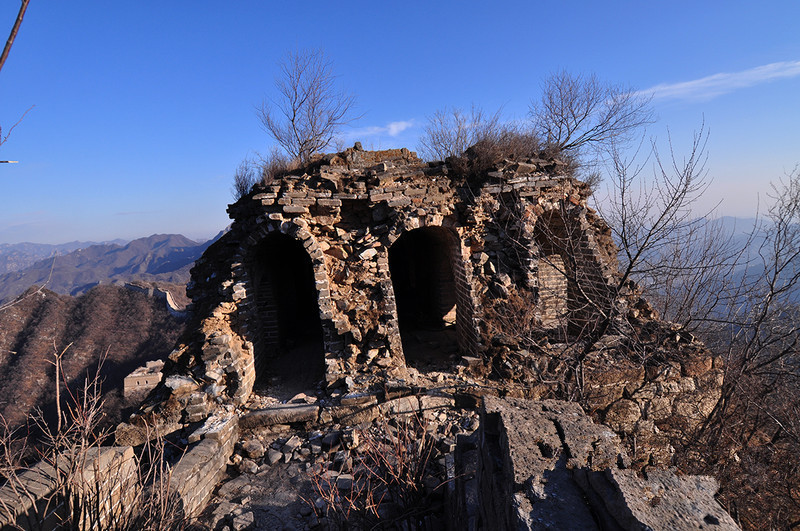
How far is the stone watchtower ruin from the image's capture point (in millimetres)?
6105

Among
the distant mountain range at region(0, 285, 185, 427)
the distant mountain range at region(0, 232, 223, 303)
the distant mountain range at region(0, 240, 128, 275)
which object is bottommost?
the distant mountain range at region(0, 285, 185, 427)

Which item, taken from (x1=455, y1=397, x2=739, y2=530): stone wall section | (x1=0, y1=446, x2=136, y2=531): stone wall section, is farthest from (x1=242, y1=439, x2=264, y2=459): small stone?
(x1=455, y1=397, x2=739, y2=530): stone wall section

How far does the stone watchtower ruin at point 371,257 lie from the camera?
20.0 feet

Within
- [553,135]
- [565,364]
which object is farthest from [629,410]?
[553,135]

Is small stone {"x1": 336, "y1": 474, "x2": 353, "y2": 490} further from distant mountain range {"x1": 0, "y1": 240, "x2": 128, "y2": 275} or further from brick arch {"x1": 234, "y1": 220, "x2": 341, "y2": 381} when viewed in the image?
distant mountain range {"x1": 0, "y1": 240, "x2": 128, "y2": 275}

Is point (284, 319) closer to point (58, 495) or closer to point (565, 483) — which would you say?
point (58, 495)

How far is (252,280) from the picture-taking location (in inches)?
270

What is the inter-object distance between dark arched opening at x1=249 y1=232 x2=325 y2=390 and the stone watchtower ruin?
0.13 feet

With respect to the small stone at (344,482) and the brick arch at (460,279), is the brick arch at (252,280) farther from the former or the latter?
the small stone at (344,482)

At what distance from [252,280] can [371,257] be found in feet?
7.51

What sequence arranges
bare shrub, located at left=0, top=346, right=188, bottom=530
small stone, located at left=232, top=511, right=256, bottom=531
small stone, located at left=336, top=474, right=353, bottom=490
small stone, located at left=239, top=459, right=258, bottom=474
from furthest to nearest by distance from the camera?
small stone, located at left=239, top=459, right=258, bottom=474 → small stone, located at left=336, top=474, right=353, bottom=490 → small stone, located at left=232, top=511, right=256, bottom=531 → bare shrub, located at left=0, top=346, right=188, bottom=530

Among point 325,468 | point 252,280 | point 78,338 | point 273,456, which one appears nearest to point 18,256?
point 252,280

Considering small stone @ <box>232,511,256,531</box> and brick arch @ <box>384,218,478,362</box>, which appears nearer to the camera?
small stone @ <box>232,511,256,531</box>

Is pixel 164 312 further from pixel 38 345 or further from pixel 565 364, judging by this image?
pixel 565 364
